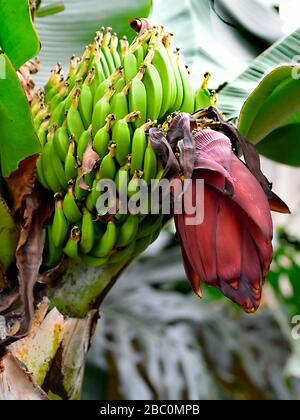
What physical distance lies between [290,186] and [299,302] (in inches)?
80.4

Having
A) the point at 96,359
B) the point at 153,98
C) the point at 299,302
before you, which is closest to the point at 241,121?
the point at 153,98

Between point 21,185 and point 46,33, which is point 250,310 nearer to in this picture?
point 21,185

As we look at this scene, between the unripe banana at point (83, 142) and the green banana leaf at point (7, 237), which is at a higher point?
the unripe banana at point (83, 142)

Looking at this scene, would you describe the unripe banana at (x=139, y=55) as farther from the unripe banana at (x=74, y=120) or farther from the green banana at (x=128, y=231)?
the green banana at (x=128, y=231)

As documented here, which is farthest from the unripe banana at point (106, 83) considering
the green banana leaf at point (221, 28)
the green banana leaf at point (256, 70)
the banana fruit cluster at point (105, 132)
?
the green banana leaf at point (221, 28)

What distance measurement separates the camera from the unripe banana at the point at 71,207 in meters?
0.87

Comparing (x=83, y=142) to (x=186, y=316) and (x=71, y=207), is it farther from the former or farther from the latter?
(x=186, y=316)

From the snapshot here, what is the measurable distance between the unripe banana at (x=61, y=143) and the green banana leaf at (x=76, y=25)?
355mm

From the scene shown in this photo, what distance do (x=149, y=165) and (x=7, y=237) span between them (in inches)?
7.9

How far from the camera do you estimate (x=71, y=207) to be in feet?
2.86

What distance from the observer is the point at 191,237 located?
0.77 m

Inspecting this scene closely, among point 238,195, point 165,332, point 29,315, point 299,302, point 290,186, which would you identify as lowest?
point 290,186

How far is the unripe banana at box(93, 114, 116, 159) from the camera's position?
0.84 meters

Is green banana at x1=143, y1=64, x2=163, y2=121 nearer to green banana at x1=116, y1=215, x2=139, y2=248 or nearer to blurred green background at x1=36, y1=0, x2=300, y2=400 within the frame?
green banana at x1=116, y1=215, x2=139, y2=248
